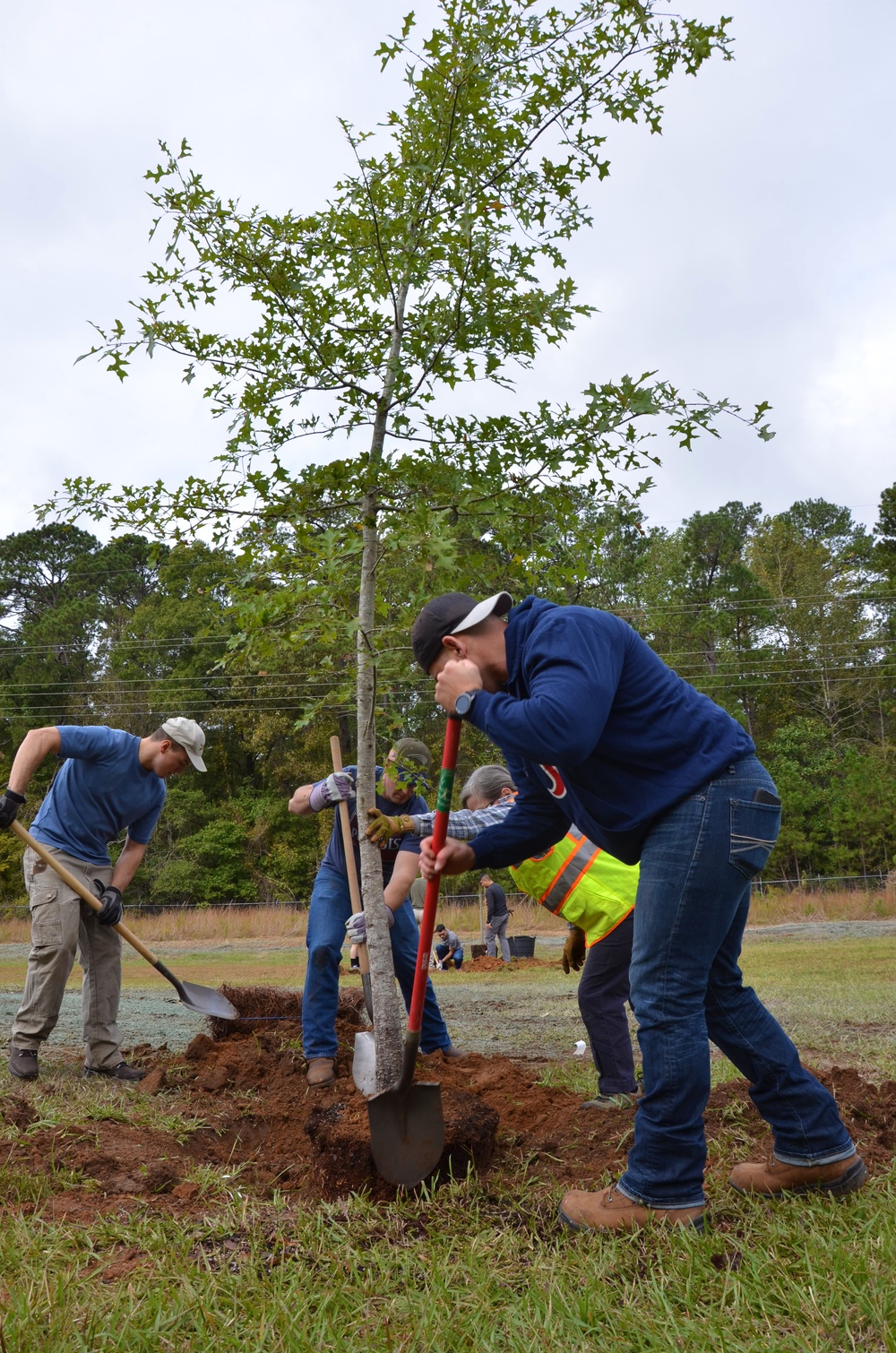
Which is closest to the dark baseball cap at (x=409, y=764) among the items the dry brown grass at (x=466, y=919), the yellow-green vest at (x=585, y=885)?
the yellow-green vest at (x=585, y=885)

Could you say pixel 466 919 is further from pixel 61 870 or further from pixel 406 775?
pixel 406 775

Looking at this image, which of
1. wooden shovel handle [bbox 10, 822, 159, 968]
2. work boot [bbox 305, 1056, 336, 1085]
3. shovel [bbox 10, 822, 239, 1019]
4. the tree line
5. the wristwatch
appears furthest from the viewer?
the tree line

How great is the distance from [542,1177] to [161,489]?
3.14 meters

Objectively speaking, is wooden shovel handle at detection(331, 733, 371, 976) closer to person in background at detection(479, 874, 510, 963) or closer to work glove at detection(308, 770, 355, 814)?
work glove at detection(308, 770, 355, 814)

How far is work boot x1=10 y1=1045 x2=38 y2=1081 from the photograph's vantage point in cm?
555

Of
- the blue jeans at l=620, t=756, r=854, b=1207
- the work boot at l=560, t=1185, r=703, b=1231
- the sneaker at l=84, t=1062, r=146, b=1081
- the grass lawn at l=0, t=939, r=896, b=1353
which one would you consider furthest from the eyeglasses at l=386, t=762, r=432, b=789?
the sneaker at l=84, t=1062, r=146, b=1081

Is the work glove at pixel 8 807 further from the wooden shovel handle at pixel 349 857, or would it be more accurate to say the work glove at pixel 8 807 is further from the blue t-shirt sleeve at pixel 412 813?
the blue t-shirt sleeve at pixel 412 813

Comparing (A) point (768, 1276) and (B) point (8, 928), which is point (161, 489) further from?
(B) point (8, 928)

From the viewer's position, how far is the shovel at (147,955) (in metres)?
5.65

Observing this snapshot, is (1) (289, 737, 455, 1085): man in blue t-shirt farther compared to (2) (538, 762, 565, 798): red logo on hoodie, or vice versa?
(1) (289, 737, 455, 1085): man in blue t-shirt

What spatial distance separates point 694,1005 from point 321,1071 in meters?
2.78

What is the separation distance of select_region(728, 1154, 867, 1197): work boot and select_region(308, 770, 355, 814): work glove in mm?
2929

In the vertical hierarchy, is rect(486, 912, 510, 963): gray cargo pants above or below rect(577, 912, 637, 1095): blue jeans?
below

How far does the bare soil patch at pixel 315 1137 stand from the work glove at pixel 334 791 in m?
1.41
